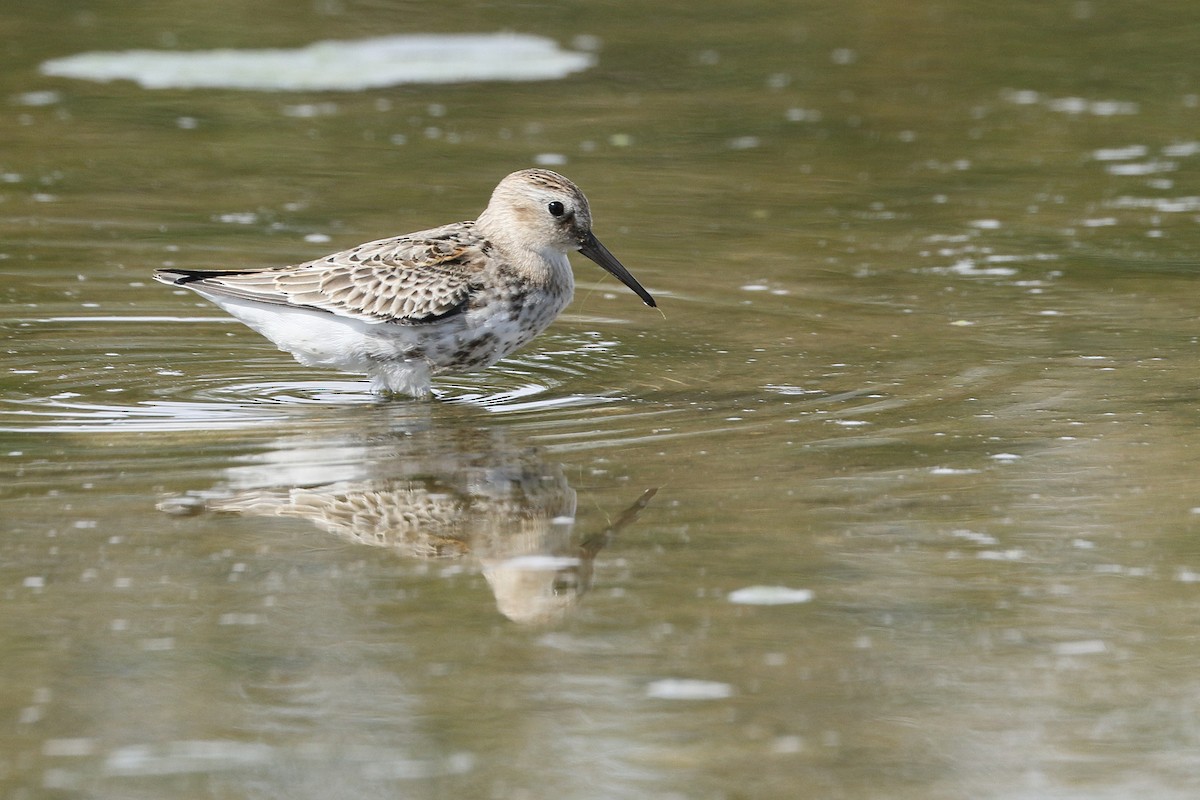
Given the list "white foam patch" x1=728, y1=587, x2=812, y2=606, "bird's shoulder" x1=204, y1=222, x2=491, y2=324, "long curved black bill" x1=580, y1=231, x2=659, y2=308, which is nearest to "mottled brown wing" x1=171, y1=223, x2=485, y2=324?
"bird's shoulder" x1=204, y1=222, x2=491, y2=324

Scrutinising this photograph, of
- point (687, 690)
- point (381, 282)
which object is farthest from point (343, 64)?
point (687, 690)

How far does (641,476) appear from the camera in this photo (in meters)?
8.23

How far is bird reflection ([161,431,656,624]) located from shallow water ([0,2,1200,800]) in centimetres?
2

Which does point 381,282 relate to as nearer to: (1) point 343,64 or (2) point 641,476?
(2) point 641,476

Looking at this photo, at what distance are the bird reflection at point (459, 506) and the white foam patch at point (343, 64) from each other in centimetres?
1077

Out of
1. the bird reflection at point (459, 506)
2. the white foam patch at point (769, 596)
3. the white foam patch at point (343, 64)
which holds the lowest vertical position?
the bird reflection at point (459, 506)

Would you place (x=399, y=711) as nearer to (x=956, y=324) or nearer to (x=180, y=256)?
(x=956, y=324)

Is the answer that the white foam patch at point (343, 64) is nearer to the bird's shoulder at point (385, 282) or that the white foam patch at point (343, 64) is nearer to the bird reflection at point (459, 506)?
the bird's shoulder at point (385, 282)

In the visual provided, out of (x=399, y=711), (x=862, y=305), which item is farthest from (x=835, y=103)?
(x=399, y=711)

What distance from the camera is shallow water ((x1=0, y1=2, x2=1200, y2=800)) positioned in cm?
557

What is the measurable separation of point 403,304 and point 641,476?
7.69 ft

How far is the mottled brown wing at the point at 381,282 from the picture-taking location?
10.1 m

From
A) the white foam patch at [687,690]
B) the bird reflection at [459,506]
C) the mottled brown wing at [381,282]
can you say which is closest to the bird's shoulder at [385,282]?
the mottled brown wing at [381,282]

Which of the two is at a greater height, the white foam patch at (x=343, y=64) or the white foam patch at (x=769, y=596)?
the white foam patch at (x=343, y=64)
